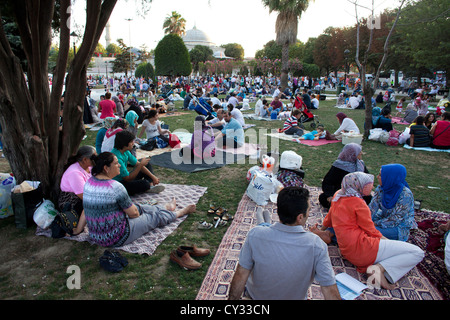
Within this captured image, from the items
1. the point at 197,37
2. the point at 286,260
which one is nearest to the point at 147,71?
the point at 286,260

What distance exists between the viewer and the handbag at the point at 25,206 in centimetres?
409

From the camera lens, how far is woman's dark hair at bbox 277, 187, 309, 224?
222 centimetres

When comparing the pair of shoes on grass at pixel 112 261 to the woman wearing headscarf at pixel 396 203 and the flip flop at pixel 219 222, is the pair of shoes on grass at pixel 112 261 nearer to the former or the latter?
the flip flop at pixel 219 222

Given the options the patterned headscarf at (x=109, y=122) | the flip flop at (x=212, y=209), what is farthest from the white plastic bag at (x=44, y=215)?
the patterned headscarf at (x=109, y=122)

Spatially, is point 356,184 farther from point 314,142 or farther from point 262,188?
point 314,142

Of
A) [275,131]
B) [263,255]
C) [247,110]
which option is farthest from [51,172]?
[247,110]

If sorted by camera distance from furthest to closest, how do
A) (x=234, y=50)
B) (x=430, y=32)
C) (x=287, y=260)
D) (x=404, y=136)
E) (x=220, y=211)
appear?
(x=234, y=50), (x=430, y=32), (x=404, y=136), (x=220, y=211), (x=287, y=260)

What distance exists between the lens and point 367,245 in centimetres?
322

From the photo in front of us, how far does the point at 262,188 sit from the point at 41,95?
12.3 feet

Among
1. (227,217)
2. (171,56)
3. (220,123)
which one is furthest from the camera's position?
(171,56)

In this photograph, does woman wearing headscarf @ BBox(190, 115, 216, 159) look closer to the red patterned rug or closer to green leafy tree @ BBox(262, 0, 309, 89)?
the red patterned rug

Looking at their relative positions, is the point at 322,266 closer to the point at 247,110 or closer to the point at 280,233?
the point at 280,233

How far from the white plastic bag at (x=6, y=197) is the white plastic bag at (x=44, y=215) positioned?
2.23ft

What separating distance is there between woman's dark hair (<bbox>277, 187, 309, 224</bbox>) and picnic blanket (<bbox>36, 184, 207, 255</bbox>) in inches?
82.1
